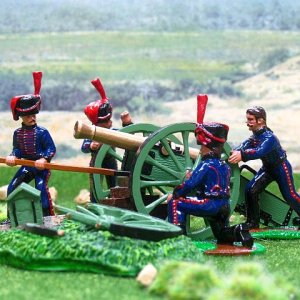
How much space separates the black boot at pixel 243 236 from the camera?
5738mm

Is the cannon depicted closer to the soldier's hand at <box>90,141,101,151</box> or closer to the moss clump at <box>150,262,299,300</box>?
the soldier's hand at <box>90,141,101,151</box>

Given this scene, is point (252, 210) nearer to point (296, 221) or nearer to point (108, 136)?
point (296, 221)

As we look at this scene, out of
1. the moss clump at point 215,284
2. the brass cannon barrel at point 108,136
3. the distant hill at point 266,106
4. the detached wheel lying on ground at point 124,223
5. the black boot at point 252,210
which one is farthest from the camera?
the distant hill at point 266,106

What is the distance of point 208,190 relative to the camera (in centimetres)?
565

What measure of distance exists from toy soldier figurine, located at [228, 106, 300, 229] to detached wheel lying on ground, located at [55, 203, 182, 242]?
4.23ft

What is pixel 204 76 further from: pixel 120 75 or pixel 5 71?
pixel 5 71

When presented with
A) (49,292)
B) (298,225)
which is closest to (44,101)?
(298,225)

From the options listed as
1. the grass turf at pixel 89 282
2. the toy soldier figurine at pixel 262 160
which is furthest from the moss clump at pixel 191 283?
the toy soldier figurine at pixel 262 160

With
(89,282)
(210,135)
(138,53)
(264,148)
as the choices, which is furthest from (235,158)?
(138,53)

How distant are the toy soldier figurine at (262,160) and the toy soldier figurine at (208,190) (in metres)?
0.68

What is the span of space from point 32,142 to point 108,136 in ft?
2.17

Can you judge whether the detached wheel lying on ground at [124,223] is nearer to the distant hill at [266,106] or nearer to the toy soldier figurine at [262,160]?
the toy soldier figurine at [262,160]

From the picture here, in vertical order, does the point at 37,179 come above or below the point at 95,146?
below

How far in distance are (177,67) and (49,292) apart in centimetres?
707
